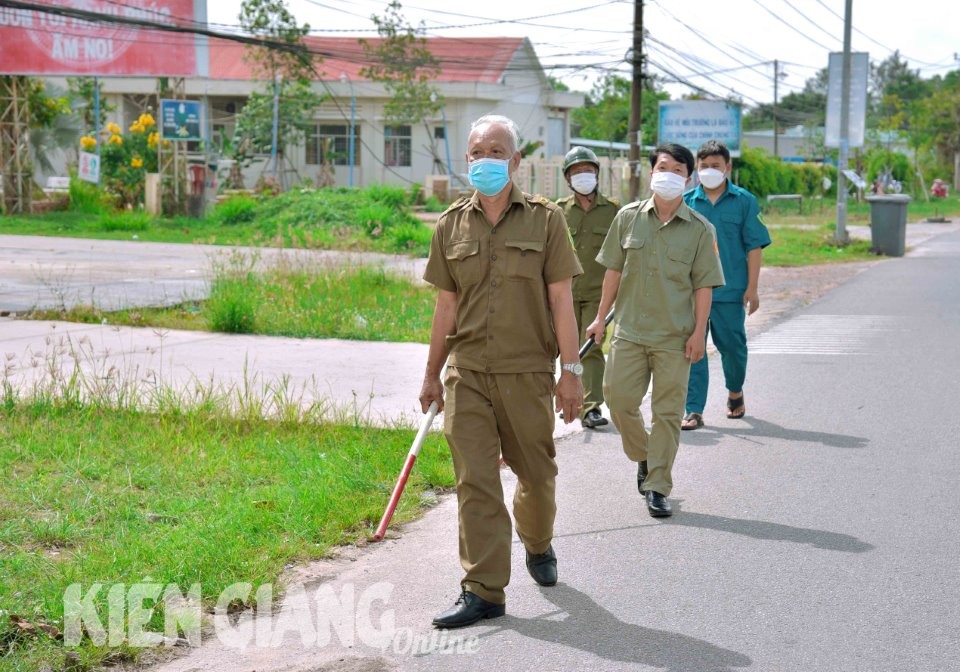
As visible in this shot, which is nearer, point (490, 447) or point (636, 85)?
point (490, 447)

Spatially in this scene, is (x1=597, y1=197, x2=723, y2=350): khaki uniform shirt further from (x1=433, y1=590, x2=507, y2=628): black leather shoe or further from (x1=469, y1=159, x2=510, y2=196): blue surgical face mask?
(x1=433, y1=590, x2=507, y2=628): black leather shoe

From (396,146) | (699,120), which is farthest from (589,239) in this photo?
(396,146)

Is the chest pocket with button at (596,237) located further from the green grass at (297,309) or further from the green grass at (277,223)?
the green grass at (277,223)

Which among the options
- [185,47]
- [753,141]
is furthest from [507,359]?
[753,141]

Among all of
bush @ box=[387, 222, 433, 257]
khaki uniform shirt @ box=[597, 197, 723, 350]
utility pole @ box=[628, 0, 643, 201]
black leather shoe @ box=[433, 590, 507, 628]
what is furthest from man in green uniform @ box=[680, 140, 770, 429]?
utility pole @ box=[628, 0, 643, 201]

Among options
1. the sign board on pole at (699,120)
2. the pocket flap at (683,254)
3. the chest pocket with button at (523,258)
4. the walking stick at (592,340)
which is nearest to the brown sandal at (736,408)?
the walking stick at (592,340)

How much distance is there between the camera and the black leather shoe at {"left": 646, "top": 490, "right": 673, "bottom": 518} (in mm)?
6438

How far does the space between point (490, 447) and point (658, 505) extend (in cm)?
177

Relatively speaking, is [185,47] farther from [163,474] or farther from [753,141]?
[753,141]

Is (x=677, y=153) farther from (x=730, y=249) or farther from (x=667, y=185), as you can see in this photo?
(x=730, y=249)

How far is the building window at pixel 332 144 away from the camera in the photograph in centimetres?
4766

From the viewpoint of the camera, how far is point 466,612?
4.81 meters

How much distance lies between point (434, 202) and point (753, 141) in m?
68.2

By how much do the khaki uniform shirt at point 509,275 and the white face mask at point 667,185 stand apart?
5.65 feet
